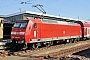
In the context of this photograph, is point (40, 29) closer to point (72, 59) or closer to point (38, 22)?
point (38, 22)

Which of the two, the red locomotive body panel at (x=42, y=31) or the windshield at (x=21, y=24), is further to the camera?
the windshield at (x=21, y=24)

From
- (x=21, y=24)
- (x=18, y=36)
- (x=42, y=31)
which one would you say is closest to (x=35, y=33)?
(x=42, y=31)

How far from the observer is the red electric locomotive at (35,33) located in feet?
58.1

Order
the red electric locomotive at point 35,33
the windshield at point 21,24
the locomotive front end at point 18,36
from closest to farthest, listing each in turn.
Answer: the locomotive front end at point 18,36 < the red electric locomotive at point 35,33 < the windshield at point 21,24

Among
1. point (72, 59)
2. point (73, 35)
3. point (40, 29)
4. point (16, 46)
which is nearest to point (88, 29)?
point (73, 35)

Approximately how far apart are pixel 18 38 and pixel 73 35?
1309 centimetres

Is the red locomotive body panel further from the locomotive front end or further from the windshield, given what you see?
the windshield

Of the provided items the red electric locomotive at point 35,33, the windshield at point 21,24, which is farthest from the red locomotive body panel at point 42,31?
the windshield at point 21,24

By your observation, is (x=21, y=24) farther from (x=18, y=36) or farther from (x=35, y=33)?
(x=35, y=33)

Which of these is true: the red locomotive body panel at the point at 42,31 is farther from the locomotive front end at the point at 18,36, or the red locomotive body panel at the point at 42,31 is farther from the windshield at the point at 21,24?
the windshield at the point at 21,24

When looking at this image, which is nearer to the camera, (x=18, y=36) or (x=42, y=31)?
(x=18, y=36)

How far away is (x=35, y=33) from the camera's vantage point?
18.8 m

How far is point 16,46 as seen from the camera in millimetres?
18672

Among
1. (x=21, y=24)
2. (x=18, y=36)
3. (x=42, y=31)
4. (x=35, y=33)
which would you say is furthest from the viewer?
Result: (x=42, y=31)
